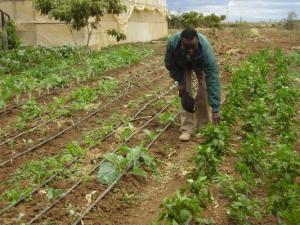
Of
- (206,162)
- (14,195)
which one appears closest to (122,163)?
(206,162)

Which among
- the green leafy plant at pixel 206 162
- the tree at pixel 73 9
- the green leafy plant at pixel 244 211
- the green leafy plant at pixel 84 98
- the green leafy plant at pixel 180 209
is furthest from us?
the tree at pixel 73 9

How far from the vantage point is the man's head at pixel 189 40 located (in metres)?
6.38

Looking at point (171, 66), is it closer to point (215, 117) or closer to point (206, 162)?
point (215, 117)

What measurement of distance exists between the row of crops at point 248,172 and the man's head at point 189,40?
946 mm

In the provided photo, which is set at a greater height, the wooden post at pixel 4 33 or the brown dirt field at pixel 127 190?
the wooden post at pixel 4 33

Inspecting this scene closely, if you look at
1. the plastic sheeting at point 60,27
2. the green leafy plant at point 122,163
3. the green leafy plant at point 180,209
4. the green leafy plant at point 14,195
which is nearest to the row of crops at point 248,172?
the green leafy plant at point 180,209

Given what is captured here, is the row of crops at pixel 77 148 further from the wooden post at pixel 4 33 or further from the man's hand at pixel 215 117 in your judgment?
the wooden post at pixel 4 33

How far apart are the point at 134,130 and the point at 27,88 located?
12.8ft

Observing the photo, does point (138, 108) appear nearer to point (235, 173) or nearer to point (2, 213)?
point (235, 173)

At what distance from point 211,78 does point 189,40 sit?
69 centimetres

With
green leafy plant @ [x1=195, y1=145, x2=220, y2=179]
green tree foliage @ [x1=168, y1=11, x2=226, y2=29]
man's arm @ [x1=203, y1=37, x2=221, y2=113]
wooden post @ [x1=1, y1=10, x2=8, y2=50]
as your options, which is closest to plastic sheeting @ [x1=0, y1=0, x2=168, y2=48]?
wooden post @ [x1=1, y1=10, x2=8, y2=50]

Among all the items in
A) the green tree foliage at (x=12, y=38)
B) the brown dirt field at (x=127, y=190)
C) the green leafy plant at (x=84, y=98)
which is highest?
the green tree foliage at (x=12, y=38)

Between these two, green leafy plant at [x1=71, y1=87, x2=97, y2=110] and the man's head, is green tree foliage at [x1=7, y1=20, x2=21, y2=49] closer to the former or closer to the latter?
green leafy plant at [x1=71, y1=87, x2=97, y2=110]

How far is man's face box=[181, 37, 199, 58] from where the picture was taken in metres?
6.42
